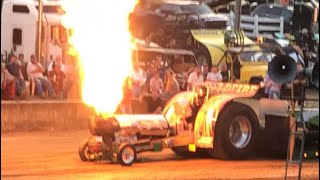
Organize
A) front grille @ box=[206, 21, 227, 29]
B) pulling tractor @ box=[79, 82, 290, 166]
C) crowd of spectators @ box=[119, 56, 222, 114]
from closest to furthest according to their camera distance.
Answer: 1. pulling tractor @ box=[79, 82, 290, 166]
2. front grille @ box=[206, 21, 227, 29]
3. crowd of spectators @ box=[119, 56, 222, 114]

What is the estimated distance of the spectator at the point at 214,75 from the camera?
14482 mm

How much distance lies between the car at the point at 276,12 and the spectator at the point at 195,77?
→ 1637 mm

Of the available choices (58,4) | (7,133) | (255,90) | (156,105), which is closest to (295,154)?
(255,90)

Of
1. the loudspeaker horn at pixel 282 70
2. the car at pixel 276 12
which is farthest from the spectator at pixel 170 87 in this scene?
the loudspeaker horn at pixel 282 70

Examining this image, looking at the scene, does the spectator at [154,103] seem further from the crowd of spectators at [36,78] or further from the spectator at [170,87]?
the crowd of spectators at [36,78]

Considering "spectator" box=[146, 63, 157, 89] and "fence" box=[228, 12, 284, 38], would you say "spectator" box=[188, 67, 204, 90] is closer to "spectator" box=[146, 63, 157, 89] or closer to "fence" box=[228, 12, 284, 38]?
"fence" box=[228, 12, 284, 38]

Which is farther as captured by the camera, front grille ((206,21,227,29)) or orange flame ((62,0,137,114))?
front grille ((206,21,227,29))

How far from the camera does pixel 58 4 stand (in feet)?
50.1

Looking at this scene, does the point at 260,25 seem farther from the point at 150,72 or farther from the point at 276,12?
the point at 150,72

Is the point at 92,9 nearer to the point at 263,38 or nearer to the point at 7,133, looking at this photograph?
the point at 263,38

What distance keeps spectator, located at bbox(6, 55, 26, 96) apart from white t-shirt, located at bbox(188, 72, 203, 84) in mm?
4211

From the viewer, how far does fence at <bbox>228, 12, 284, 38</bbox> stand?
545 inches

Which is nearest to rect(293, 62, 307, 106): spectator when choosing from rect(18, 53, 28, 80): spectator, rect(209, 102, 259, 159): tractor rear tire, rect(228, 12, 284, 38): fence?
rect(209, 102, 259, 159): tractor rear tire

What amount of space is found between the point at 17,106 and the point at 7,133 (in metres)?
0.62
